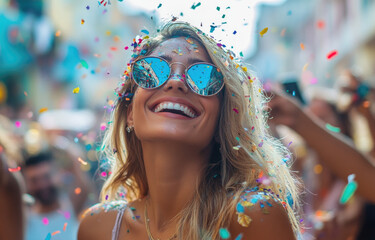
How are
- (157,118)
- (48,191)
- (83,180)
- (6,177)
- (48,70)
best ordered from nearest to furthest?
(157,118), (6,177), (48,191), (83,180), (48,70)

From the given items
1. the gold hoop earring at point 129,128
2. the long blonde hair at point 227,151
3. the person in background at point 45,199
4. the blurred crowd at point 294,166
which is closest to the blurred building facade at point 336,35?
the blurred crowd at point 294,166

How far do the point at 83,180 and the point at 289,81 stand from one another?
3.18 metres

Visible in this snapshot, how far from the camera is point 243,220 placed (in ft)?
6.28

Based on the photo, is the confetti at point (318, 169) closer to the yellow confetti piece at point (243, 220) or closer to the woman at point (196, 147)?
the woman at point (196, 147)

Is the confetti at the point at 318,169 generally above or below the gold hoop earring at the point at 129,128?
below

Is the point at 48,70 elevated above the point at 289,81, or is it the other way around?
the point at 48,70

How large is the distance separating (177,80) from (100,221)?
83cm

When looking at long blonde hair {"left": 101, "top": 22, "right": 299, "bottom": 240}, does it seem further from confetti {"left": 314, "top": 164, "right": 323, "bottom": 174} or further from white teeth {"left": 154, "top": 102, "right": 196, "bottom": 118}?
confetti {"left": 314, "top": 164, "right": 323, "bottom": 174}

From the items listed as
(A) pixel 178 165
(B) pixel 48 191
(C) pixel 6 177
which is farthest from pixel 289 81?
(B) pixel 48 191

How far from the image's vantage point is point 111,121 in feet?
8.30

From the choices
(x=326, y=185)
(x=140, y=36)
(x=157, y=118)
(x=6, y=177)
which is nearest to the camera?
(x=157, y=118)

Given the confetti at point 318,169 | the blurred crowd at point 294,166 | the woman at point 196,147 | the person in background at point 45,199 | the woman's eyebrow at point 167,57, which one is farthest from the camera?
the person in background at point 45,199

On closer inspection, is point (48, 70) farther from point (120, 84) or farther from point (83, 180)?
point (120, 84)

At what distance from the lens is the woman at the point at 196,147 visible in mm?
2055
